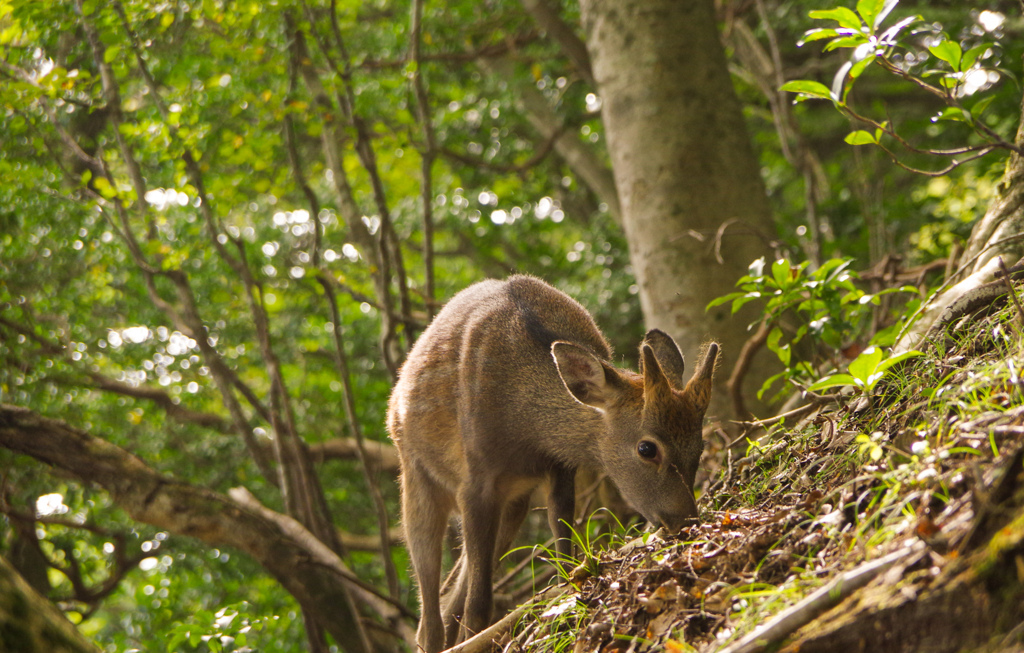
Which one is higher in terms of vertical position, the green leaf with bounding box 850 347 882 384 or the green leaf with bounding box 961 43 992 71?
the green leaf with bounding box 961 43 992 71

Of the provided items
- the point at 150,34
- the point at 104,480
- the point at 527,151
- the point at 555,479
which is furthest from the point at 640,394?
the point at 527,151

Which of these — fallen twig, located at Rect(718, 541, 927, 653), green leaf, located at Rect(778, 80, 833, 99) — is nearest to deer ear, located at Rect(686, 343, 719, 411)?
green leaf, located at Rect(778, 80, 833, 99)

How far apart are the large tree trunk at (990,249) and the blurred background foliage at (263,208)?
1504mm

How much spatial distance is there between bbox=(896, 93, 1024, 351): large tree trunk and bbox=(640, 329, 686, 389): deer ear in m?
1.20

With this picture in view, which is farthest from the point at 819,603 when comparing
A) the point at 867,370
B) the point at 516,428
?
the point at 516,428

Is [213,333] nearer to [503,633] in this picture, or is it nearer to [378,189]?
[378,189]

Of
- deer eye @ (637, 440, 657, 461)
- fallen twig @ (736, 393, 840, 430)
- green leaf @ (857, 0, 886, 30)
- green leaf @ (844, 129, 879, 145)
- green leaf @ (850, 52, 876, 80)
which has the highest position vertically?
green leaf @ (857, 0, 886, 30)

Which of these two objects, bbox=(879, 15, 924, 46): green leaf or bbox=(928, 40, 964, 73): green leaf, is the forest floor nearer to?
bbox=(928, 40, 964, 73): green leaf

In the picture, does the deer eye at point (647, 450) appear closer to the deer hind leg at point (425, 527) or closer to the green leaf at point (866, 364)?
the green leaf at point (866, 364)

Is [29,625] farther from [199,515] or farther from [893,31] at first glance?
[199,515]

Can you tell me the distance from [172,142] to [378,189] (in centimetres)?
158

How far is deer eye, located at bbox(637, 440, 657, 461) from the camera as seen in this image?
4230 millimetres

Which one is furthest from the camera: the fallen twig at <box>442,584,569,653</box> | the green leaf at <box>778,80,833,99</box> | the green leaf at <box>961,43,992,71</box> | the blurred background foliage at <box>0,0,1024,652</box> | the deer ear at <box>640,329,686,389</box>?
the blurred background foliage at <box>0,0,1024,652</box>

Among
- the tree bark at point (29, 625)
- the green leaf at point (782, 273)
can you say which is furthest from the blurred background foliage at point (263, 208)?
the tree bark at point (29, 625)
